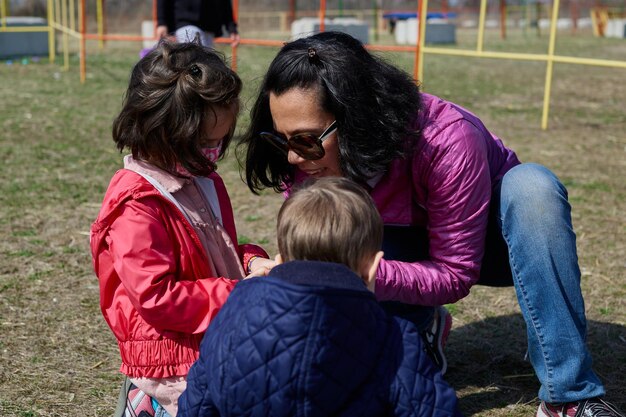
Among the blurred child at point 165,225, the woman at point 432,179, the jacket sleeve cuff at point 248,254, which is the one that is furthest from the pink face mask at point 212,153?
the jacket sleeve cuff at point 248,254

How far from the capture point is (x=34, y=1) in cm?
2412

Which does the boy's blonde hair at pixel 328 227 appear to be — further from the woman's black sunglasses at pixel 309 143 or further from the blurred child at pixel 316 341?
the woman's black sunglasses at pixel 309 143

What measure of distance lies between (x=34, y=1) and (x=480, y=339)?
24.1 m

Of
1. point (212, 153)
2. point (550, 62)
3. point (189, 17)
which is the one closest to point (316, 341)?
point (212, 153)

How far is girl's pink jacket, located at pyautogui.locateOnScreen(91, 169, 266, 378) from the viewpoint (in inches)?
72.0

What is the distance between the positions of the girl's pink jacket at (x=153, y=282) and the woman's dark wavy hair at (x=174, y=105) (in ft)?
0.32

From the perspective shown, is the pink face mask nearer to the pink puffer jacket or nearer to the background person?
the pink puffer jacket

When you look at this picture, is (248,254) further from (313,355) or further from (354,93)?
(313,355)

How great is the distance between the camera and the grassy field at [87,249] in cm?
250

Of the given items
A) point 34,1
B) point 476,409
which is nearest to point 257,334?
point 476,409

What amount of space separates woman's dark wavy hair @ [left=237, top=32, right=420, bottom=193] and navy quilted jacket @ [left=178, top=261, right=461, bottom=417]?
0.66m

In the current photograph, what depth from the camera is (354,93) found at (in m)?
1.98

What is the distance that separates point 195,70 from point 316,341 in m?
0.89

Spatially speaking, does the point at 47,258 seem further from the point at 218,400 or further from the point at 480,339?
the point at 218,400
